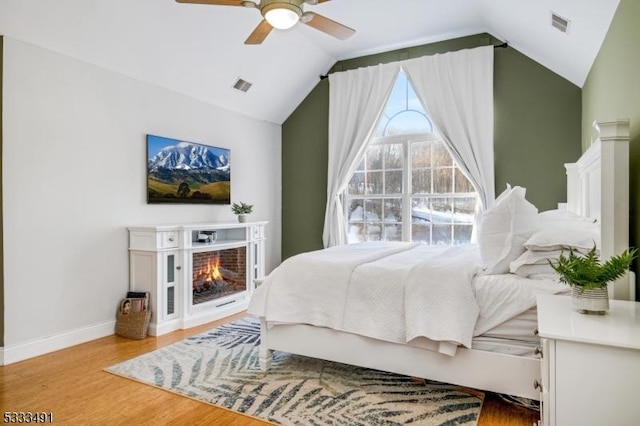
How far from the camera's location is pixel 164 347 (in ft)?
10.9

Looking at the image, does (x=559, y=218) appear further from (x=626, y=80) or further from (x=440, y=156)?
(x=440, y=156)

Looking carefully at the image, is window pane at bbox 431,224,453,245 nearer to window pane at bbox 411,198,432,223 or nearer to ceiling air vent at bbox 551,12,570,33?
window pane at bbox 411,198,432,223

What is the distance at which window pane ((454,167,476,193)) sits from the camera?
Result: 4816mm

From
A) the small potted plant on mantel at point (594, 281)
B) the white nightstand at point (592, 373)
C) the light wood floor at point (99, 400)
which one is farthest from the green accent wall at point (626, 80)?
the light wood floor at point (99, 400)

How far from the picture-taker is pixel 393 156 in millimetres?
5305

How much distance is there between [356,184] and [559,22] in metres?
3.05

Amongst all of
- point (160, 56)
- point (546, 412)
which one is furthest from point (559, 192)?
point (160, 56)

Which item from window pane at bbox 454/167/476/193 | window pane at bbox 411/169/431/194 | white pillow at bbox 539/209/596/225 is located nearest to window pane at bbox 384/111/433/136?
window pane at bbox 411/169/431/194

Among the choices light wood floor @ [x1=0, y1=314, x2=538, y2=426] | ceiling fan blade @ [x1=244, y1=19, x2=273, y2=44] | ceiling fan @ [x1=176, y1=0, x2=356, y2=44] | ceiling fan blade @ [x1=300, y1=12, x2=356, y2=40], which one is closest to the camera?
light wood floor @ [x1=0, y1=314, x2=538, y2=426]

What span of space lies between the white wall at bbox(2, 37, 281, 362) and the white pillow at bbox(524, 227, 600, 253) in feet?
11.3

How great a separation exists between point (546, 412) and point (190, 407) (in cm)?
183

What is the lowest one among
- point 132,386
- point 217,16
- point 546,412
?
point 132,386

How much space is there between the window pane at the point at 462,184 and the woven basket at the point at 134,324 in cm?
369

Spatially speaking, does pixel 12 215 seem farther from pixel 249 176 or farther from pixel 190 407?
pixel 249 176
